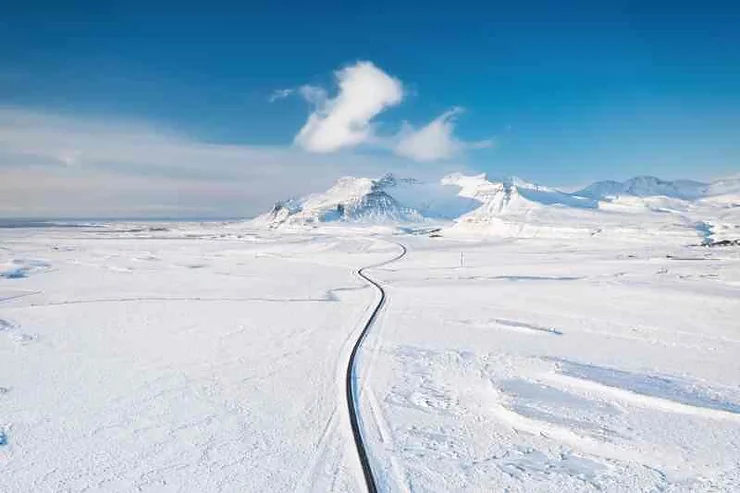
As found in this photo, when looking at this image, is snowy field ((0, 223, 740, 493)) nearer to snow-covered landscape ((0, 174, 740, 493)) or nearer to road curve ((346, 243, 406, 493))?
snow-covered landscape ((0, 174, 740, 493))

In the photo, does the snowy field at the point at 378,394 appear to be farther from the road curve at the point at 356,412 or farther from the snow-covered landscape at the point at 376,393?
the road curve at the point at 356,412

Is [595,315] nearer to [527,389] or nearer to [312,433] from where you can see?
[527,389]

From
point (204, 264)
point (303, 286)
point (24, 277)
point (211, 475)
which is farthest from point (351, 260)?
point (211, 475)

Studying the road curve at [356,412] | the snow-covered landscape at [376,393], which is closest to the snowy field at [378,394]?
the snow-covered landscape at [376,393]

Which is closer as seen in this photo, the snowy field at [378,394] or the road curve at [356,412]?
the road curve at [356,412]

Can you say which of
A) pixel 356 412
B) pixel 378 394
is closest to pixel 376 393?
pixel 378 394

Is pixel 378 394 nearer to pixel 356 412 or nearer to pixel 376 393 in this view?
pixel 376 393

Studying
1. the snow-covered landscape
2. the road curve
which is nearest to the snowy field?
the snow-covered landscape

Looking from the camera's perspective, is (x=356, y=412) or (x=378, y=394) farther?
(x=378, y=394)
